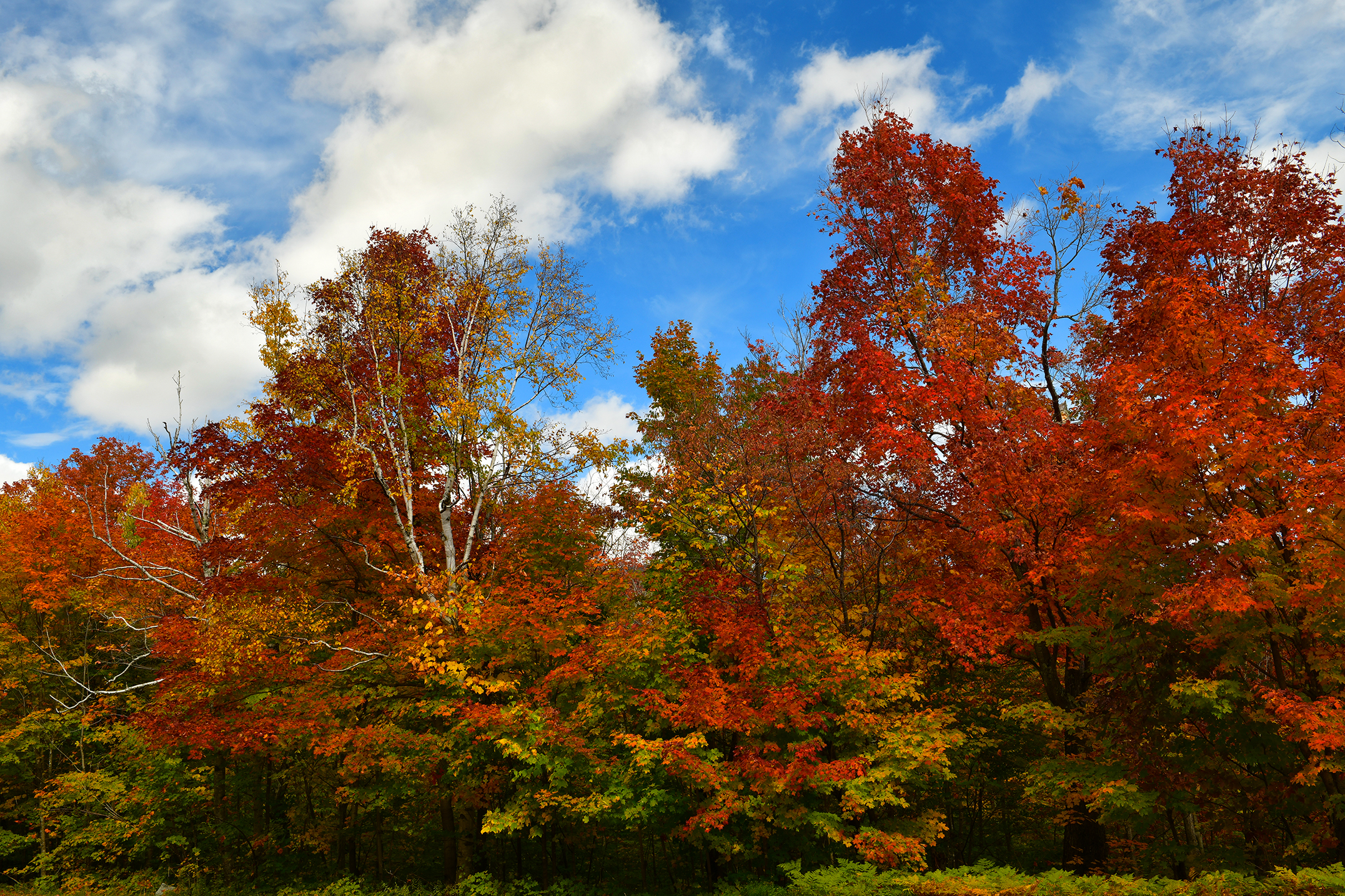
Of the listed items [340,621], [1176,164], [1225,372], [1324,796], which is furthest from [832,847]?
[1176,164]

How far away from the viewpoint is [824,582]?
54.6 feet

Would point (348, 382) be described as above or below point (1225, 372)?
above

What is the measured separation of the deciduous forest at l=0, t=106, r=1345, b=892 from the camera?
1044 centimetres

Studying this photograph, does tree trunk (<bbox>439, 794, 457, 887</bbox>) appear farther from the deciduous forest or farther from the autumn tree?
the autumn tree

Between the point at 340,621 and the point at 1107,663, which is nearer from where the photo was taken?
the point at 1107,663

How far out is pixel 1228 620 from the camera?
9.70m

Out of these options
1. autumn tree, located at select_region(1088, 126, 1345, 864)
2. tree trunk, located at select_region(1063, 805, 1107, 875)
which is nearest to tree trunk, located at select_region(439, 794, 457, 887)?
tree trunk, located at select_region(1063, 805, 1107, 875)

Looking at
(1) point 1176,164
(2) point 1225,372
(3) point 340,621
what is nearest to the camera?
(2) point 1225,372

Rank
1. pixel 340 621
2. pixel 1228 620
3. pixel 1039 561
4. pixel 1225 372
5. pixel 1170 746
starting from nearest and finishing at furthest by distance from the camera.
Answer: pixel 1228 620 → pixel 1225 372 → pixel 1170 746 → pixel 1039 561 → pixel 340 621

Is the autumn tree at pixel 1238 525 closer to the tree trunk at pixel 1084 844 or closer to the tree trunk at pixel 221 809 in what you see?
the tree trunk at pixel 1084 844

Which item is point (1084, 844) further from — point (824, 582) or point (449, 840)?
point (449, 840)

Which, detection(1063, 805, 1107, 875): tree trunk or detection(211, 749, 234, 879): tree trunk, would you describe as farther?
detection(211, 749, 234, 879): tree trunk

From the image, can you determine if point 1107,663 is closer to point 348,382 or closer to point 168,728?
point 348,382

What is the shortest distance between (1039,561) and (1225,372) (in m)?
4.47
